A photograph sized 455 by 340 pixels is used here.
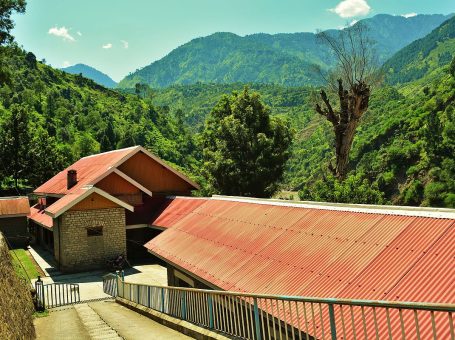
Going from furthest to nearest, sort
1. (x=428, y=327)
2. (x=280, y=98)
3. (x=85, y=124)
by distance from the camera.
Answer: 1. (x=280, y=98)
2. (x=85, y=124)
3. (x=428, y=327)

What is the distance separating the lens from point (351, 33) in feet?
83.5

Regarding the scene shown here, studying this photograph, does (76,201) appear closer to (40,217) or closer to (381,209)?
(40,217)

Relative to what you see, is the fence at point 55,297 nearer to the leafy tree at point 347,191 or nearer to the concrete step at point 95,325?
the concrete step at point 95,325

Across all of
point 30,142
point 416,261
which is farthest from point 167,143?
point 416,261

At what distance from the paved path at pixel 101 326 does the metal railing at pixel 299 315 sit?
66 cm

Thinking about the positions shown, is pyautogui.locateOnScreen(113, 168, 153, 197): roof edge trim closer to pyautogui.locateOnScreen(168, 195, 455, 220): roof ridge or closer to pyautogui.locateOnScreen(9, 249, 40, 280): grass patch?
pyautogui.locateOnScreen(9, 249, 40, 280): grass patch

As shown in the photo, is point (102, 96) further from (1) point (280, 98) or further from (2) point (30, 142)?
(1) point (280, 98)

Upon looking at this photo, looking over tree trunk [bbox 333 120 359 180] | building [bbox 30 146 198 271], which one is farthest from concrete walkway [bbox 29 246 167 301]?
tree trunk [bbox 333 120 359 180]

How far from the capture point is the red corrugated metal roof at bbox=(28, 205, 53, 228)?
28689 mm

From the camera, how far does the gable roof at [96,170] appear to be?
28312 mm

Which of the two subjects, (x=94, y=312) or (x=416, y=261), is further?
(x=94, y=312)

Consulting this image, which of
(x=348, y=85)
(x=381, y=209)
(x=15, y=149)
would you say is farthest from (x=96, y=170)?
(x=15, y=149)

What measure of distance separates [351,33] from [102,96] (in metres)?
117

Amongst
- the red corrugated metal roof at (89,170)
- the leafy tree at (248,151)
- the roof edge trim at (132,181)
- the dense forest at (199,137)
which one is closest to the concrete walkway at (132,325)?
the roof edge trim at (132,181)
